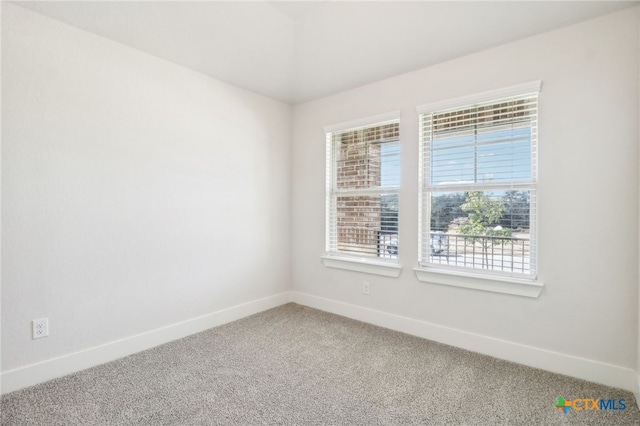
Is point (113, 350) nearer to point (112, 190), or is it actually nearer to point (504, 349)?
point (112, 190)

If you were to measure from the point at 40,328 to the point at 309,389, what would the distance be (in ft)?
6.02

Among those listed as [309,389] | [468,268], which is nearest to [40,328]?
[309,389]

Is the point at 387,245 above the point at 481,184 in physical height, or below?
below

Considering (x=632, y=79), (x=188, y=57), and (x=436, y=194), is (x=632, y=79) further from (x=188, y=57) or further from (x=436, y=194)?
(x=188, y=57)

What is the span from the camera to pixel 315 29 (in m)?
2.76

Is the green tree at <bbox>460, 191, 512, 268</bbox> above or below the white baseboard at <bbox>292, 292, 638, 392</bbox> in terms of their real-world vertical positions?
above

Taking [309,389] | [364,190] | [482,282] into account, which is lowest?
[309,389]

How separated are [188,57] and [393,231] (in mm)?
2424

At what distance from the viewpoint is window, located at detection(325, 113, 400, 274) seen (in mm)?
3256

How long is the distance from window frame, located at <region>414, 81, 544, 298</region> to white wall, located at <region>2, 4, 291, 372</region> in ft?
5.73

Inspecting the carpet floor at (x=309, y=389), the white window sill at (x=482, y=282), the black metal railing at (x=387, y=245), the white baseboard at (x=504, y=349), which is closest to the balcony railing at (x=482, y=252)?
the white window sill at (x=482, y=282)

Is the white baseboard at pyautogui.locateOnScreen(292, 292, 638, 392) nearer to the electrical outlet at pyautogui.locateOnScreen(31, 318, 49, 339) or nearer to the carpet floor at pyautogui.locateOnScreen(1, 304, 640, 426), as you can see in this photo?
the carpet floor at pyautogui.locateOnScreen(1, 304, 640, 426)

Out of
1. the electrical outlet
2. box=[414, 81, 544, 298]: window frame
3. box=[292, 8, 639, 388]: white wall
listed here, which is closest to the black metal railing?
box=[414, 81, 544, 298]: window frame

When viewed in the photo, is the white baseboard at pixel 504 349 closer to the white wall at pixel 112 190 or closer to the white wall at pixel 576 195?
the white wall at pixel 576 195
